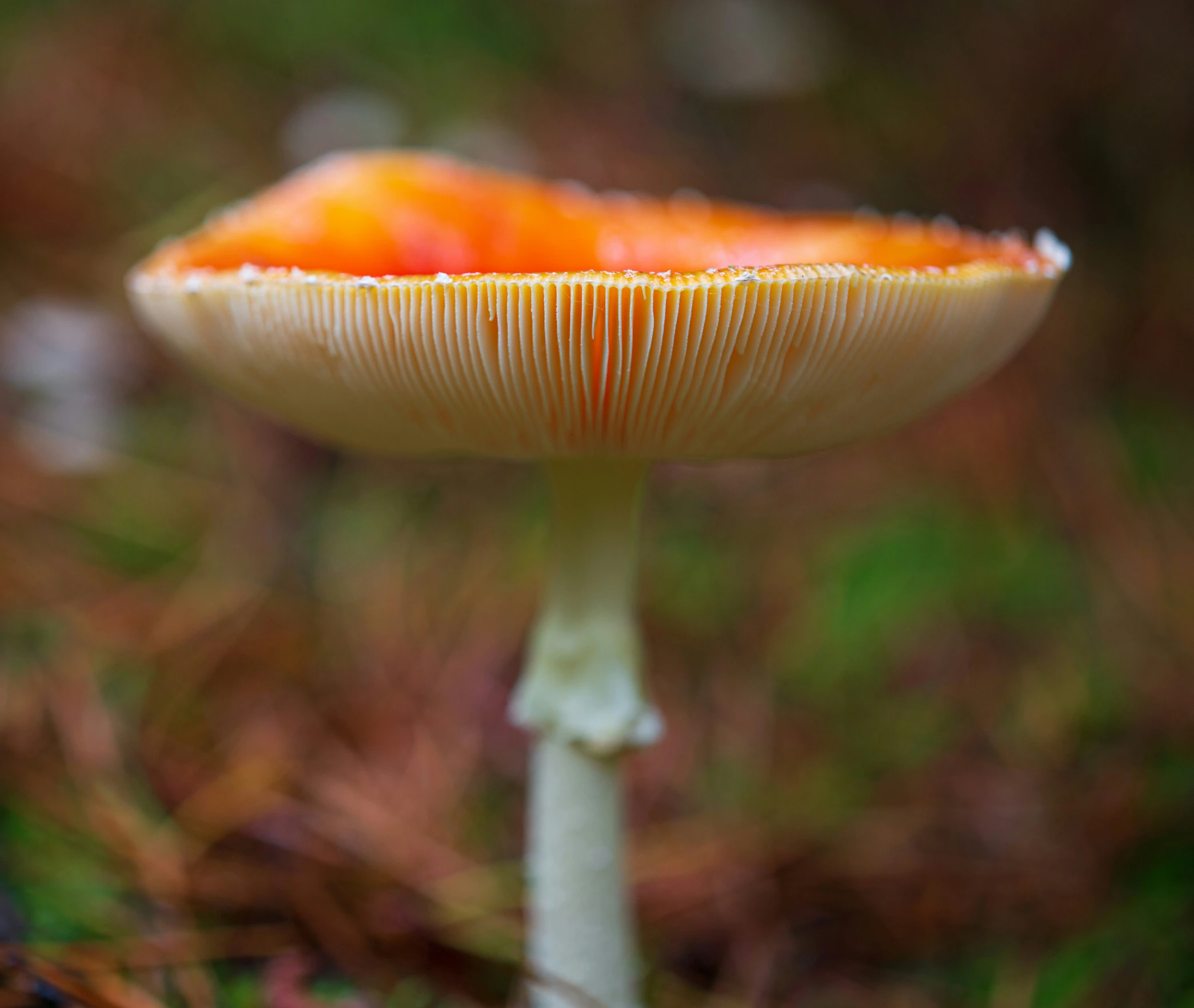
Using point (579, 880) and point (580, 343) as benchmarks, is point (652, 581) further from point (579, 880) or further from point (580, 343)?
point (580, 343)

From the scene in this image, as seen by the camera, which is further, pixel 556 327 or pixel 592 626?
pixel 592 626

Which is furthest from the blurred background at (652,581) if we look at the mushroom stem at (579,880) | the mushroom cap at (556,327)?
the mushroom cap at (556,327)

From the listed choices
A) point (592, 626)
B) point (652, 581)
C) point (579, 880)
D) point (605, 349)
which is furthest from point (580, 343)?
point (652, 581)

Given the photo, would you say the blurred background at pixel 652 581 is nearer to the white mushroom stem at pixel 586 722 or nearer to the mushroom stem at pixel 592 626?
the white mushroom stem at pixel 586 722

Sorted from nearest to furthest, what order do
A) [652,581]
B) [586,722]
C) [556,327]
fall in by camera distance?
[556,327] < [586,722] < [652,581]

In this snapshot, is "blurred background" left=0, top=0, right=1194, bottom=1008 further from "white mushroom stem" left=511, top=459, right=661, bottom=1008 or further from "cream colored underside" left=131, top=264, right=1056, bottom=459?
"cream colored underside" left=131, top=264, right=1056, bottom=459
